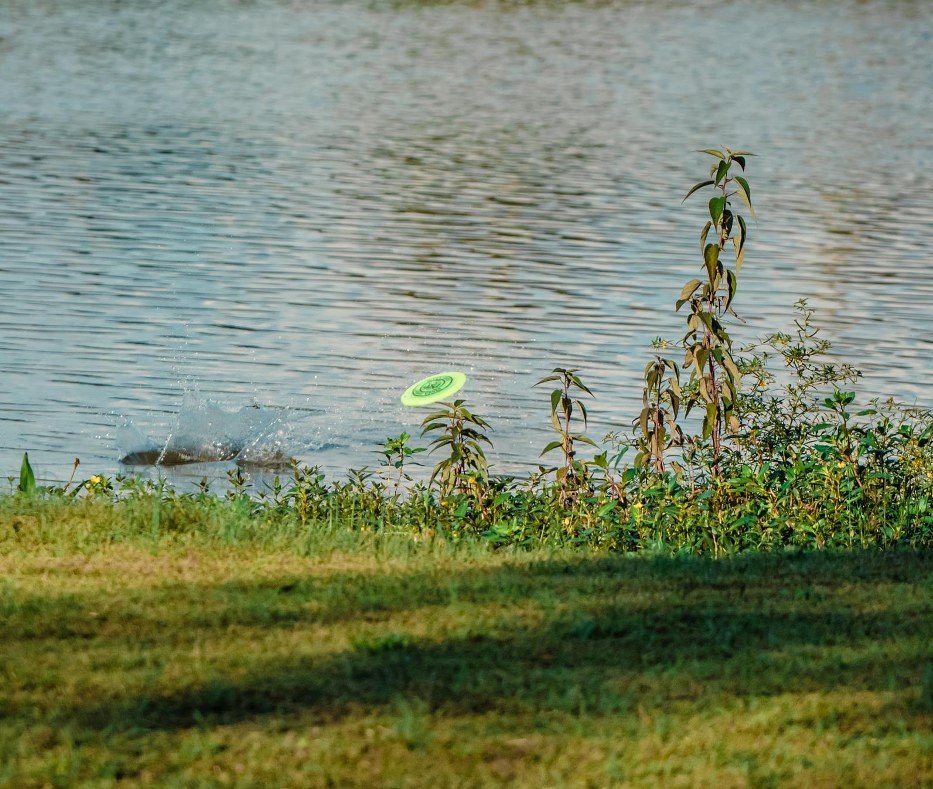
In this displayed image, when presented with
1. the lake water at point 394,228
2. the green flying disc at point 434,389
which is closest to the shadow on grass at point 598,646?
the green flying disc at point 434,389

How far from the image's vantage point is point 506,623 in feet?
20.6

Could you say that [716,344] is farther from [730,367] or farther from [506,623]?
[506,623]

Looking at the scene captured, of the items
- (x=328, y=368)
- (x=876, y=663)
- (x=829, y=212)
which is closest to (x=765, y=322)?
(x=328, y=368)

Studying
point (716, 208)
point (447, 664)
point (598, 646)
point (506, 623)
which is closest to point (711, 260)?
point (716, 208)

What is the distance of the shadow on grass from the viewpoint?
543 centimetres

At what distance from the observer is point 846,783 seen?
489 centimetres

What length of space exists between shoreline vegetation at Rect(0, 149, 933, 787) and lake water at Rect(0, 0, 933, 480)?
9.43 ft

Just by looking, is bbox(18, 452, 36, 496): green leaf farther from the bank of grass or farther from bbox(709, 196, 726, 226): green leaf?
bbox(709, 196, 726, 226): green leaf

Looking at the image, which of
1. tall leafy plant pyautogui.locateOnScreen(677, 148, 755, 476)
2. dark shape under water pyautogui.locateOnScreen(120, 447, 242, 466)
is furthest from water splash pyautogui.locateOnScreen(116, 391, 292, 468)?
tall leafy plant pyautogui.locateOnScreen(677, 148, 755, 476)

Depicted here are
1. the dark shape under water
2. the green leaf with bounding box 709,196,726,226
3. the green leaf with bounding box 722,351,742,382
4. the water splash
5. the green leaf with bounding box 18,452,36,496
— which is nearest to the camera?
the green leaf with bounding box 709,196,726,226

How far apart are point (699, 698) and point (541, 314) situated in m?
10.4

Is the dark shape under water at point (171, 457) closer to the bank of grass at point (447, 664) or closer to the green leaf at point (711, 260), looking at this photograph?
the bank of grass at point (447, 664)

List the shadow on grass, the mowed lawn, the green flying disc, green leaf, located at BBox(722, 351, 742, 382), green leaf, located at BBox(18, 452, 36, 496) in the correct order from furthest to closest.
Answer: the green flying disc → green leaf, located at BBox(18, 452, 36, 496) → green leaf, located at BBox(722, 351, 742, 382) → the shadow on grass → the mowed lawn

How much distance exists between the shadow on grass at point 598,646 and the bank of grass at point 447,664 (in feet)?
0.04
